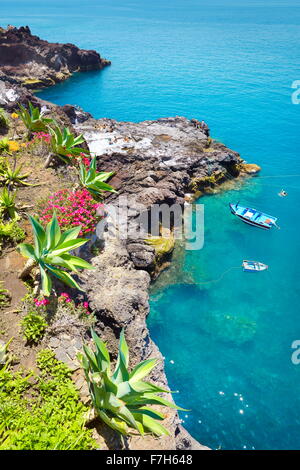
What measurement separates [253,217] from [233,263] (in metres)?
4.64

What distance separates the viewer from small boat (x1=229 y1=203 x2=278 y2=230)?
2028 cm

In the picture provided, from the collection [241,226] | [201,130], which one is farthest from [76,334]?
[201,130]

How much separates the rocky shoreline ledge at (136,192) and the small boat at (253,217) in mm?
3242

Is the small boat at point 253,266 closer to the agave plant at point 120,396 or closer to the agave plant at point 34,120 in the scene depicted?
the agave plant at point 120,396

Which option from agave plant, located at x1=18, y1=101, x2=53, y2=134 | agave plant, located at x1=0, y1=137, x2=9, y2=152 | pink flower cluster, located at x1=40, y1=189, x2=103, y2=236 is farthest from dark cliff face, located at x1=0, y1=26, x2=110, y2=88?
pink flower cluster, located at x1=40, y1=189, x2=103, y2=236

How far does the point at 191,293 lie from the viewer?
51.4 ft

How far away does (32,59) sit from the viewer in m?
47.2

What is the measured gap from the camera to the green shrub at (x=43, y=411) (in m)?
5.86

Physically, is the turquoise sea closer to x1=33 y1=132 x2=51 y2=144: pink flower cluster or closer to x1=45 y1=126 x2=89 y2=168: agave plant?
x1=45 y1=126 x2=89 y2=168: agave plant

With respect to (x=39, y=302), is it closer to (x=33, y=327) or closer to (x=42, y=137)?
(x=33, y=327)

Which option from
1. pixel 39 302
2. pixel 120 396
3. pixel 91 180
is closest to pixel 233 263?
pixel 91 180

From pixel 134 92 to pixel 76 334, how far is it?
42383mm

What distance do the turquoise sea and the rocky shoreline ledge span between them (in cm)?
214

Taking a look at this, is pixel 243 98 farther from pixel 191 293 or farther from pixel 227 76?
pixel 191 293
